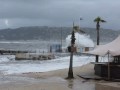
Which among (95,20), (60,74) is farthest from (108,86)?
(95,20)

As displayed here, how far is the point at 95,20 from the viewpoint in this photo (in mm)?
43250

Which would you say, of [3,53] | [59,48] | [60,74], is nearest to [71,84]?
[60,74]

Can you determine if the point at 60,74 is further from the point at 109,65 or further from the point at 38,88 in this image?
the point at 38,88

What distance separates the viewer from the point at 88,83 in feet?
92.4

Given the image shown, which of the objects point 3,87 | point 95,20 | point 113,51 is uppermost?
point 95,20

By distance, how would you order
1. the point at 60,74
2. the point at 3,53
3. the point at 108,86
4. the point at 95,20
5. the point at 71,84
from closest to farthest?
the point at 108,86, the point at 71,84, the point at 60,74, the point at 95,20, the point at 3,53

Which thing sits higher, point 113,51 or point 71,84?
point 113,51

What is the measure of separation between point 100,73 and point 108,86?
12.9m

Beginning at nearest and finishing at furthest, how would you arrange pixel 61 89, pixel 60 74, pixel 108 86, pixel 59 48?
pixel 108 86
pixel 61 89
pixel 60 74
pixel 59 48

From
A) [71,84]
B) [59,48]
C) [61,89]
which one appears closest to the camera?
[61,89]

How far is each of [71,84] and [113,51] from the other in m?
3.88

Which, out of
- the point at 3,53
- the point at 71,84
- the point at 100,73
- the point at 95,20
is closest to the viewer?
the point at 71,84

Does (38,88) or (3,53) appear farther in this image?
(3,53)

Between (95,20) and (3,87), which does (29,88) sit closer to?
(3,87)
